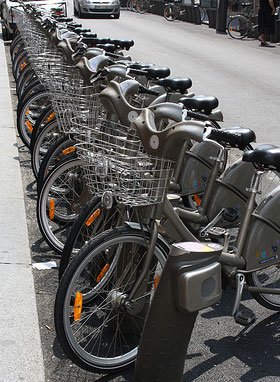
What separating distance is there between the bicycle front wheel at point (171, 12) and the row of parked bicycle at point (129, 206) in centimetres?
2577

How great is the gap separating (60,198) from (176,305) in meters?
2.64

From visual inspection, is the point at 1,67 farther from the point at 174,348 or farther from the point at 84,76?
the point at 174,348

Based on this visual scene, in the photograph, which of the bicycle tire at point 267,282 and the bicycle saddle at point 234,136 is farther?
the bicycle tire at point 267,282

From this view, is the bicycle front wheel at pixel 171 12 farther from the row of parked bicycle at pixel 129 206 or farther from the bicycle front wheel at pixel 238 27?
the row of parked bicycle at pixel 129 206

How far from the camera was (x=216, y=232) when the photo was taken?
4.43 meters

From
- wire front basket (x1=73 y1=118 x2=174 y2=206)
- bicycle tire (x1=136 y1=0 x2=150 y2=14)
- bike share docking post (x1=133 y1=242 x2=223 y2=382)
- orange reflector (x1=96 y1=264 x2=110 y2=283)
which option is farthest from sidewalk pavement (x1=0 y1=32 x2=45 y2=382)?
bicycle tire (x1=136 y1=0 x2=150 y2=14)

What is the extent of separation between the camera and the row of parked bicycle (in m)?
3.30

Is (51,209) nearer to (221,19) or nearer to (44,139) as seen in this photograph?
(44,139)

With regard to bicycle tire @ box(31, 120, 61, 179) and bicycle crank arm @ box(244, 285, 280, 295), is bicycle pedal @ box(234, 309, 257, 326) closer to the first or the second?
bicycle crank arm @ box(244, 285, 280, 295)

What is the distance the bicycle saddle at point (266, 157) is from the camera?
3.83m

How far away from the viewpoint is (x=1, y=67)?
14.0 metres

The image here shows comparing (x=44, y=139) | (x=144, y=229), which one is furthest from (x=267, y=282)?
(x=44, y=139)

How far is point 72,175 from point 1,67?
377 inches

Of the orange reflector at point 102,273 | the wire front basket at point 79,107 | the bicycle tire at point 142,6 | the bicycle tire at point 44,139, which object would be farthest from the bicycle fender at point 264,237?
the bicycle tire at point 142,6
